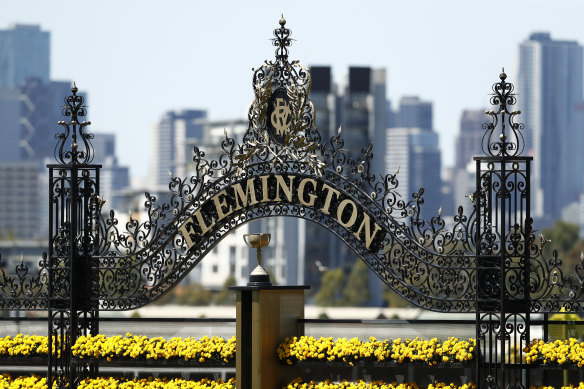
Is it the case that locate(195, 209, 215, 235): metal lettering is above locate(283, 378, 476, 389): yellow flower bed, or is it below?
above

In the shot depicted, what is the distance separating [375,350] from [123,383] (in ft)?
11.6

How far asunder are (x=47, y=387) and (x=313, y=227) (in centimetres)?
9116

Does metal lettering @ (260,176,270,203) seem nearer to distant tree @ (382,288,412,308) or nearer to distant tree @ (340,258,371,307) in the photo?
distant tree @ (382,288,412,308)

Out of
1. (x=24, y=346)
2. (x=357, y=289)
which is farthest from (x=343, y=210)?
(x=357, y=289)

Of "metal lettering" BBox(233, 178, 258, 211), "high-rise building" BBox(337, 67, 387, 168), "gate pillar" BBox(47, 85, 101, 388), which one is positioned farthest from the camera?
"high-rise building" BBox(337, 67, 387, 168)

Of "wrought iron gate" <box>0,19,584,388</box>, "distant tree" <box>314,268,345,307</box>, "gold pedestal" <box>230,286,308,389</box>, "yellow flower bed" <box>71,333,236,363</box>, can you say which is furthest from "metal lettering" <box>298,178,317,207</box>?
"distant tree" <box>314,268,345,307</box>

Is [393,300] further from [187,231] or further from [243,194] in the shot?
[243,194]

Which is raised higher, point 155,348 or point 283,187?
point 283,187

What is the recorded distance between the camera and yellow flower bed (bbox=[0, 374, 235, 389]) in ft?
53.0

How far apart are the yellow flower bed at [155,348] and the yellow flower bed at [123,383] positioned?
34 cm

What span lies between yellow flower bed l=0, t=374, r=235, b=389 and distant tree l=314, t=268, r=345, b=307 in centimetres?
8213

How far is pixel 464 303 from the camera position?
607 inches

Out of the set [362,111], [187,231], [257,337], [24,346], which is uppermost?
[362,111]

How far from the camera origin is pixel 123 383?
16562 millimetres
